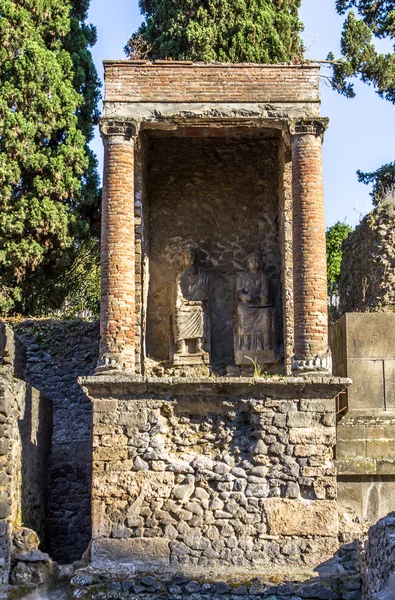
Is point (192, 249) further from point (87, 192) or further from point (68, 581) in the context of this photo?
point (68, 581)

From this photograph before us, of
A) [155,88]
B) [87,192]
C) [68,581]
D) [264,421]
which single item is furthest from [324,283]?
[87,192]

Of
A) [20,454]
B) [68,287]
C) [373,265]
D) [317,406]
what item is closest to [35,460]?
[20,454]

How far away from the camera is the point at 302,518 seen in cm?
1200

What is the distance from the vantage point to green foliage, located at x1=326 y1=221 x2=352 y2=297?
23.6 meters

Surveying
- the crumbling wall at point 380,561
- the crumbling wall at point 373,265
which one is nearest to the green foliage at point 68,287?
the crumbling wall at point 373,265

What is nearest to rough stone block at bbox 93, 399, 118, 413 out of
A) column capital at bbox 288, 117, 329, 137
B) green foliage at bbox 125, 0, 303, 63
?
column capital at bbox 288, 117, 329, 137

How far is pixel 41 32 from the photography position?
18.3 metres

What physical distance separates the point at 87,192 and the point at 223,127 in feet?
15.6

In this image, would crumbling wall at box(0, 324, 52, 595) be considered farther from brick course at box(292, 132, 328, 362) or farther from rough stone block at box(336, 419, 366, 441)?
rough stone block at box(336, 419, 366, 441)

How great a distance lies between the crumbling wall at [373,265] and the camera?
1548 cm

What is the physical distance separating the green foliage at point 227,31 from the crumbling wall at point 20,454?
7659 millimetres

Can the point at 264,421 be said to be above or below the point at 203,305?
below

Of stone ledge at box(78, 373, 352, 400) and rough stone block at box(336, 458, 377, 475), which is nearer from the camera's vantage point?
stone ledge at box(78, 373, 352, 400)

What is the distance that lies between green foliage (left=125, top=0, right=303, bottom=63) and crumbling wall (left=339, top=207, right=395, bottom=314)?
4.55 meters
